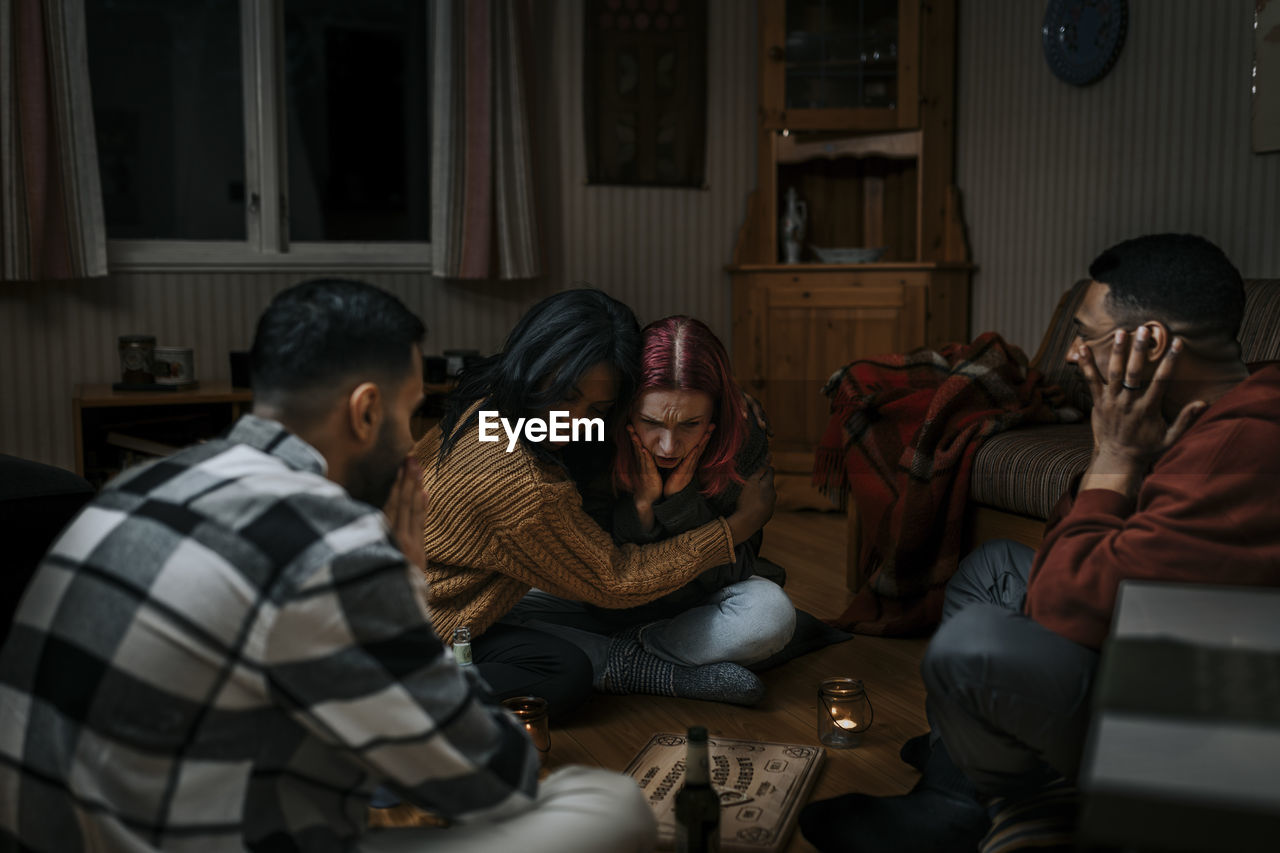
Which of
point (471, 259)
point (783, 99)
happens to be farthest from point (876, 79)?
point (471, 259)

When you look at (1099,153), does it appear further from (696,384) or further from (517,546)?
(517,546)

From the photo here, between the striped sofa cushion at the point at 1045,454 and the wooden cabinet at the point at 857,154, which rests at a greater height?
the wooden cabinet at the point at 857,154

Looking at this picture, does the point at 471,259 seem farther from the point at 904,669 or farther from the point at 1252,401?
the point at 1252,401

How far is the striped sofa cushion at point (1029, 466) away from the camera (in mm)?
2174

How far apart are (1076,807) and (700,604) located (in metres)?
0.88

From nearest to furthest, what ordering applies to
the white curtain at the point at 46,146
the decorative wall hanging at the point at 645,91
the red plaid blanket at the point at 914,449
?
the red plaid blanket at the point at 914,449, the white curtain at the point at 46,146, the decorative wall hanging at the point at 645,91

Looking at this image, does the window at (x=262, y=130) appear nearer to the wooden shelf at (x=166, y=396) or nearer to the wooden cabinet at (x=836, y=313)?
the wooden shelf at (x=166, y=396)

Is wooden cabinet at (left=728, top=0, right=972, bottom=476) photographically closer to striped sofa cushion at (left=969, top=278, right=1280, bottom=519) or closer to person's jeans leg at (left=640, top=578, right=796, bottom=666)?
striped sofa cushion at (left=969, top=278, right=1280, bottom=519)

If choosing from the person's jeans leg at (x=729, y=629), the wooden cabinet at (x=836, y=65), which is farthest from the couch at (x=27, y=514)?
the wooden cabinet at (x=836, y=65)

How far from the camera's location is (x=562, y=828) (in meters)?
1.04

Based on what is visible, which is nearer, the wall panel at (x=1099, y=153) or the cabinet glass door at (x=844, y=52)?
the wall panel at (x=1099, y=153)

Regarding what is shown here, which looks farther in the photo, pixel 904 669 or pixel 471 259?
pixel 471 259

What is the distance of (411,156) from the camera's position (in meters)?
4.19

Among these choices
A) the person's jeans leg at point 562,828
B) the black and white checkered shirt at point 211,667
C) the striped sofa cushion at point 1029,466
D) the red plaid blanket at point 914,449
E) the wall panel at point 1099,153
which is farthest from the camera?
the wall panel at point 1099,153
